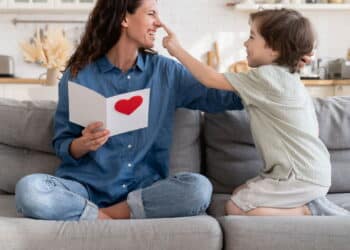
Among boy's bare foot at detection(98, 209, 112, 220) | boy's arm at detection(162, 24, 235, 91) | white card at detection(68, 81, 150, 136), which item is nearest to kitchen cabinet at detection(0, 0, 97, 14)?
boy's arm at detection(162, 24, 235, 91)

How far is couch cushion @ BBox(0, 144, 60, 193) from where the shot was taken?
214cm

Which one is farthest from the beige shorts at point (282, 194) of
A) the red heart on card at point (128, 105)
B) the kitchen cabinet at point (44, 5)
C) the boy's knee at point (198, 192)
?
the kitchen cabinet at point (44, 5)

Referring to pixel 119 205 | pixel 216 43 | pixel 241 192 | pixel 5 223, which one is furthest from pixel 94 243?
pixel 216 43

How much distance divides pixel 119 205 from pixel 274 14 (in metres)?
0.84

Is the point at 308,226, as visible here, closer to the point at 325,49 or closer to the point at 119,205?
the point at 119,205

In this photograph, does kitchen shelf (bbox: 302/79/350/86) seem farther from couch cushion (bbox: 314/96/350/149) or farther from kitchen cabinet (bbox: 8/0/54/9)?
couch cushion (bbox: 314/96/350/149)

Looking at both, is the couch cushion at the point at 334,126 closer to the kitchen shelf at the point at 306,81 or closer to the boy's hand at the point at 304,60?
the boy's hand at the point at 304,60

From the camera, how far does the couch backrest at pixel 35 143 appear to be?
7.01ft

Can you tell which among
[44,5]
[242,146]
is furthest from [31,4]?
[242,146]

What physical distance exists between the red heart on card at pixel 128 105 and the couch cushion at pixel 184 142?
351mm

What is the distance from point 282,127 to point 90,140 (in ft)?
2.08

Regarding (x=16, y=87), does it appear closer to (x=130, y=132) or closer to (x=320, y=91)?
(x=320, y=91)

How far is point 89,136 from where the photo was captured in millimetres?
1864

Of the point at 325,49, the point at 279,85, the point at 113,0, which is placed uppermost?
the point at 113,0
